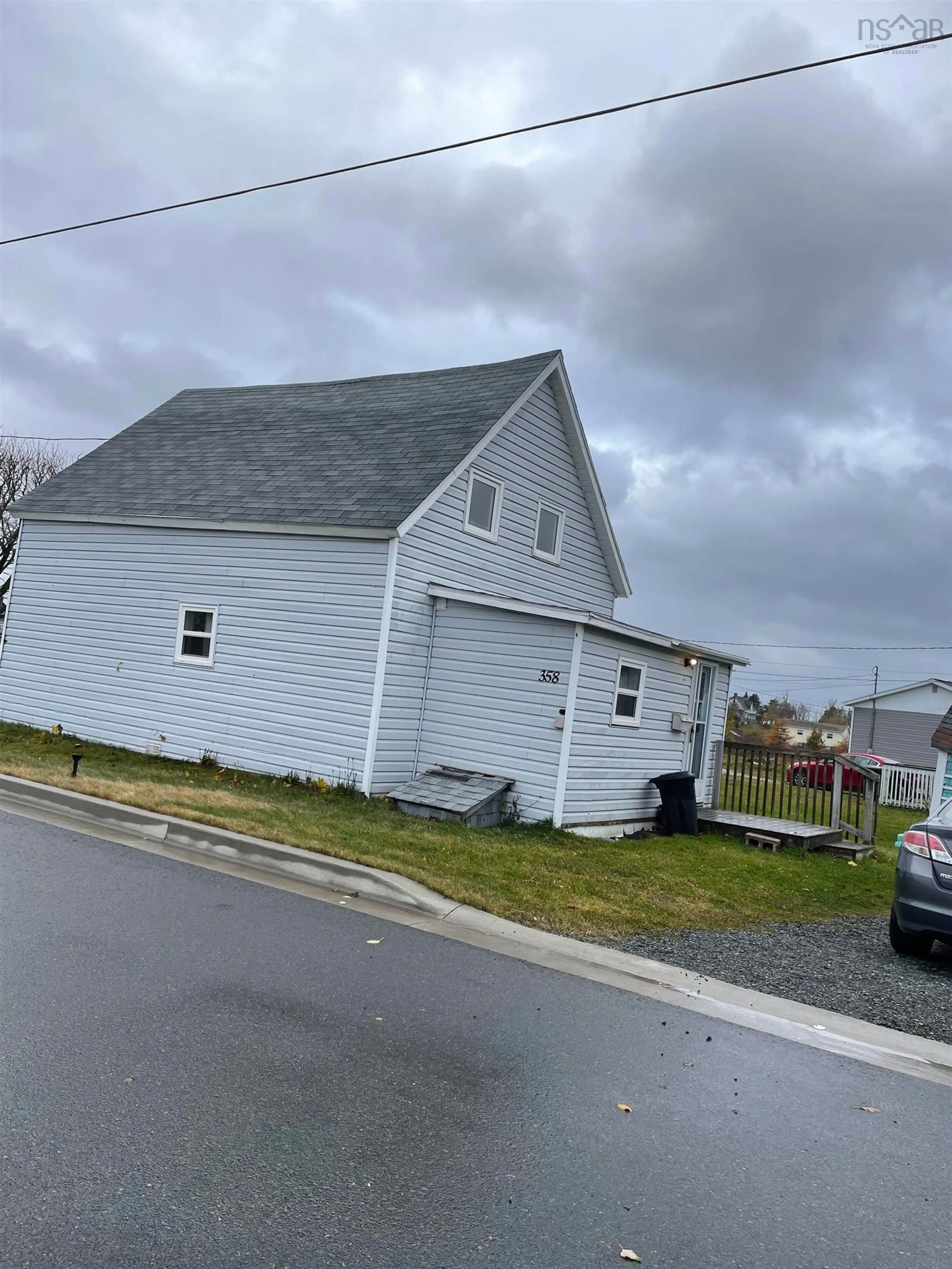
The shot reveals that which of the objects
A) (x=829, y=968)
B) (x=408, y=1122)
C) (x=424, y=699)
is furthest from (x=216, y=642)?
(x=408, y=1122)

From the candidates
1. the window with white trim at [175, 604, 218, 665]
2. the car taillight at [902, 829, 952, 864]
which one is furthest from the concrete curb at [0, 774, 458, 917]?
the window with white trim at [175, 604, 218, 665]

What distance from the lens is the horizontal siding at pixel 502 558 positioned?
45.0 ft

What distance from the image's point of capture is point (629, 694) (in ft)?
46.0

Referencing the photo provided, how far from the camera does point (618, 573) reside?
20.0 meters

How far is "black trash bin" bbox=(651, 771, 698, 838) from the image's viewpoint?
48.0ft

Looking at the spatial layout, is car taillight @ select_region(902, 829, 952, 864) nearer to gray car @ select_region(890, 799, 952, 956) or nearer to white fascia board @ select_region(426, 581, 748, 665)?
gray car @ select_region(890, 799, 952, 956)

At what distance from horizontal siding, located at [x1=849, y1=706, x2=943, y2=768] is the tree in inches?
1492

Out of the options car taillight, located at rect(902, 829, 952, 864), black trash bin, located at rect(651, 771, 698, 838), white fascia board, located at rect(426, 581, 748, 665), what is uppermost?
white fascia board, located at rect(426, 581, 748, 665)

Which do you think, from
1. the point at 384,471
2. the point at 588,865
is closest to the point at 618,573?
the point at 384,471

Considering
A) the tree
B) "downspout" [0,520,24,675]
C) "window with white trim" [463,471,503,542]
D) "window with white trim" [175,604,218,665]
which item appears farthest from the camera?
the tree

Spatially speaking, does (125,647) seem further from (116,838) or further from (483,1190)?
(483,1190)

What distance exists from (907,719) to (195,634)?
134 feet

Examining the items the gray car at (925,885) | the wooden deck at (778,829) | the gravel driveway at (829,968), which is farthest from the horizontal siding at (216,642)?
the gray car at (925,885)

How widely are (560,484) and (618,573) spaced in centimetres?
289
